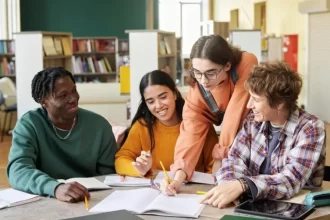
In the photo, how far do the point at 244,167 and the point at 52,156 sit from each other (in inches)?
36.2

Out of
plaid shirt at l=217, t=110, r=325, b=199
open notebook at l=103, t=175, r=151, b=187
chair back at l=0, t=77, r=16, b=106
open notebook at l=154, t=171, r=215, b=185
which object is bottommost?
chair back at l=0, t=77, r=16, b=106

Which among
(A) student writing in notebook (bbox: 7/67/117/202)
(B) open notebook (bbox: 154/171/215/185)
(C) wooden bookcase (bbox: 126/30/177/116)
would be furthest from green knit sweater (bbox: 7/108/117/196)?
(C) wooden bookcase (bbox: 126/30/177/116)

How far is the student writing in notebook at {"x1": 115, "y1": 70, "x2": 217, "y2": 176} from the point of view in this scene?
9.39 ft

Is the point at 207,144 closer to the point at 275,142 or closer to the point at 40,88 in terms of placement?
the point at 275,142

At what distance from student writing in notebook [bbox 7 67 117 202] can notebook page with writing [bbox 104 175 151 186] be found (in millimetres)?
216

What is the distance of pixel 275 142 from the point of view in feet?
7.14

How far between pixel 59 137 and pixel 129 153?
41 centimetres

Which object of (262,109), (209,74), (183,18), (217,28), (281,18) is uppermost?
(183,18)

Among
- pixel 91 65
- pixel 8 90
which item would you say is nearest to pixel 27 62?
pixel 8 90

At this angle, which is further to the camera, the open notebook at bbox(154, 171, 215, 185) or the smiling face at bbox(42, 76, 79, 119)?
the smiling face at bbox(42, 76, 79, 119)

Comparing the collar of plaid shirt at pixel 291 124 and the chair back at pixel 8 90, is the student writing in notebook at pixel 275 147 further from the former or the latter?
the chair back at pixel 8 90

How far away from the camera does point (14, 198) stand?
215 centimetres

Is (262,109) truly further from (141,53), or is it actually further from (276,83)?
(141,53)

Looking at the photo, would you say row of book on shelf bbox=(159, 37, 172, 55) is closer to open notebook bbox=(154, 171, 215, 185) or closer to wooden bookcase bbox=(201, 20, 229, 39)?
wooden bookcase bbox=(201, 20, 229, 39)
